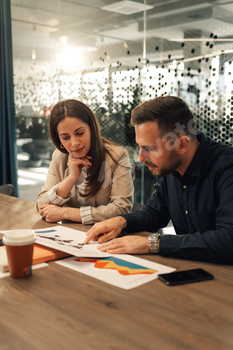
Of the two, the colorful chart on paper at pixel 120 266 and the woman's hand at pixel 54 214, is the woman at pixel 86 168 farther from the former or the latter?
the colorful chart on paper at pixel 120 266

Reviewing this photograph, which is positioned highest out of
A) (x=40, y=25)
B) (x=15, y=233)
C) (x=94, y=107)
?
(x=40, y=25)

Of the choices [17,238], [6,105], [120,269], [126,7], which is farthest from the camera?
[6,105]

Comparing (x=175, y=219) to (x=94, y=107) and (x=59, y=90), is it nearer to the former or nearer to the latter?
(x=94, y=107)

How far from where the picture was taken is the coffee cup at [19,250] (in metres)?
0.93

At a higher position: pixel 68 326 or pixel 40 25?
pixel 40 25

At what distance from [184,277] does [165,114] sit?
65cm

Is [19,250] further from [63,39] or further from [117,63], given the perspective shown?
[63,39]

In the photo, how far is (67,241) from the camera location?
1270 millimetres

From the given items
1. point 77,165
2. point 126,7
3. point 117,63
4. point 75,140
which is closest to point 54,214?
point 77,165

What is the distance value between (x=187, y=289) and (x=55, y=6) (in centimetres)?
385

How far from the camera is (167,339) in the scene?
26.9 inches

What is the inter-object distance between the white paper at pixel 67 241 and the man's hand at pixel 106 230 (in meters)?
0.03

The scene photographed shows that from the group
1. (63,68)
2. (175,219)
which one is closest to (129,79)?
(63,68)

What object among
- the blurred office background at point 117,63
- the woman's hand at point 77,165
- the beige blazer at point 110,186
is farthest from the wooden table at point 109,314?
the blurred office background at point 117,63
